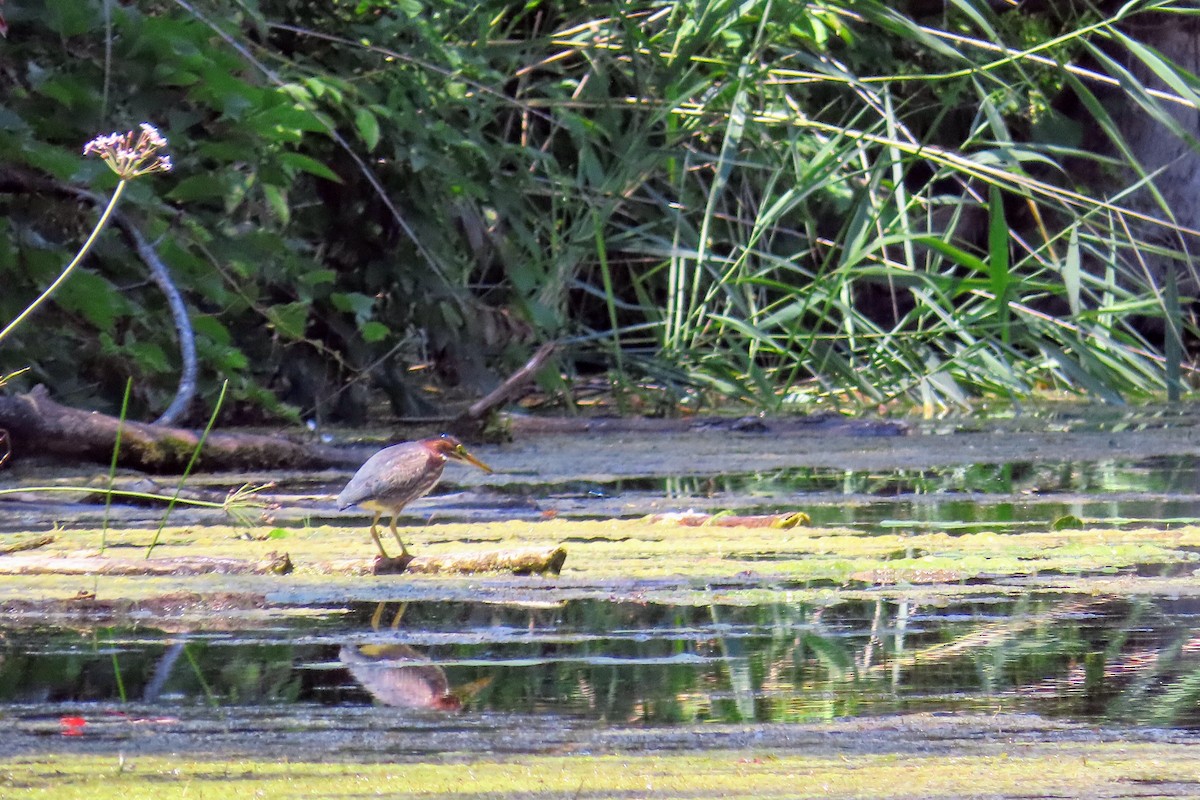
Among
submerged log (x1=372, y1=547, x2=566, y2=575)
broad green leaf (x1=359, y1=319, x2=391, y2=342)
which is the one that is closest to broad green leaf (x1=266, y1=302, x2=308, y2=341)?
broad green leaf (x1=359, y1=319, x2=391, y2=342)

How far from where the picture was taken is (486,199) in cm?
721

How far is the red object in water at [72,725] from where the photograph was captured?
2.17m

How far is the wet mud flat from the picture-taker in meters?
2.00

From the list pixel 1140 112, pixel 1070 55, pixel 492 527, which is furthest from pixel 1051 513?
pixel 1140 112

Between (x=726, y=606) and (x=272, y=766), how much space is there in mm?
1206

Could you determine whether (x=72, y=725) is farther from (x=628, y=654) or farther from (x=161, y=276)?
(x=161, y=276)

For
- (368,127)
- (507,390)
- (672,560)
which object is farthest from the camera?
(368,127)

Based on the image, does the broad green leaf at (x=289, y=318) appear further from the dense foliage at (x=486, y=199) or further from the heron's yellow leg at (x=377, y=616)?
the heron's yellow leg at (x=377, y=616)

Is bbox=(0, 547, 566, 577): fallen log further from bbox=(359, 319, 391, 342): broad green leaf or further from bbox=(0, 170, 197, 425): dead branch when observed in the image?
bbox=(359, 319, 391, 342): broad green leaf

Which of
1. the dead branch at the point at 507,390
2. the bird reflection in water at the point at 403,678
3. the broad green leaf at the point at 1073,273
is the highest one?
the bird reflection in water at the point at 403,678

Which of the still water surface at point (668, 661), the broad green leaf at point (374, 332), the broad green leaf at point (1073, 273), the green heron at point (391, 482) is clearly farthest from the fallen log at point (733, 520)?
the broad green leaf at point (1073, 273)

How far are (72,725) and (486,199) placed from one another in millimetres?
5132

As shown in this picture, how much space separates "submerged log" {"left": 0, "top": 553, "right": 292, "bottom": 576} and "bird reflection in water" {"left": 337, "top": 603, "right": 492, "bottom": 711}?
63 centimetres

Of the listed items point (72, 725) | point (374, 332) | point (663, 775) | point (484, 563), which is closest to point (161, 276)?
point (374, 332)
